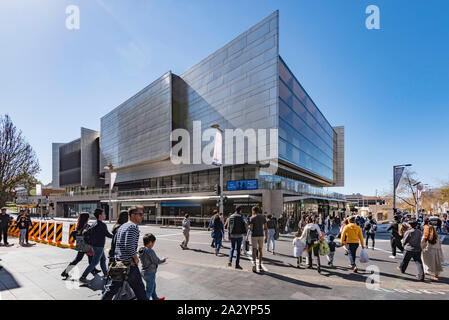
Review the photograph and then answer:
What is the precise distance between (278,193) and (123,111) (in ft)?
130

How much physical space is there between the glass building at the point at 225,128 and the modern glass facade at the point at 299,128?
14cm

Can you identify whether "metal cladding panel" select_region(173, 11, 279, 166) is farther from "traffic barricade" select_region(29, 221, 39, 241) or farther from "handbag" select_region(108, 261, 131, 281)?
"handbag" select_region(108, 261, 131, 281)

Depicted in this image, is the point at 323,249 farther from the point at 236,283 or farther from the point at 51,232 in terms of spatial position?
the point at 51,232

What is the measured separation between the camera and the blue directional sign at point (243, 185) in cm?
2579

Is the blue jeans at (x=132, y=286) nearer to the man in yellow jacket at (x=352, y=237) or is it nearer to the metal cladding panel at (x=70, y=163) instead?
the man in yellow jacket at (x=352, y=237)

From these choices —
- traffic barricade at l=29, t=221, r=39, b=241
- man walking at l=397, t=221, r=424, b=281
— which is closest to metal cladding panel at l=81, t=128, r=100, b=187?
traffic barricade at l=29, t=221, r=39, b=241

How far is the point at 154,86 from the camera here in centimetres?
4212

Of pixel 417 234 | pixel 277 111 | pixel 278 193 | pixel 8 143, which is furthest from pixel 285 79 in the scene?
pixel 8 143

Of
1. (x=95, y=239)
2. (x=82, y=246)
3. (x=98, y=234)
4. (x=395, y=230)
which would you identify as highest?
(x=98, y=234)

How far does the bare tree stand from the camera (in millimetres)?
19672

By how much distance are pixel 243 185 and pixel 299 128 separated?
596 inches

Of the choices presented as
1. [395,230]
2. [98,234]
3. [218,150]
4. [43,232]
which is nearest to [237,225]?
[98,234]

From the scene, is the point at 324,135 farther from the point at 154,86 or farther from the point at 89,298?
the point at 89,298

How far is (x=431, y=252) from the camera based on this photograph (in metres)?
6.91
